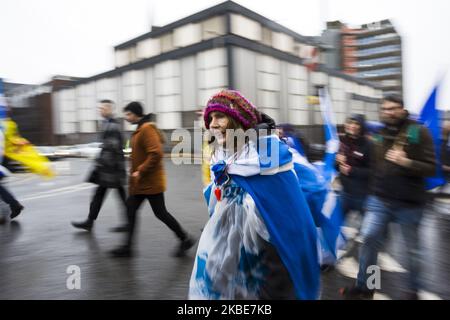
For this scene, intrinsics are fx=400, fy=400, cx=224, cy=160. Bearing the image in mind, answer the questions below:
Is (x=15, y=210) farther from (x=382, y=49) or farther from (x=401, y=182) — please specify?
(x=382, y=49)

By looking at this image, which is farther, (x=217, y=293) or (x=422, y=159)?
(x=422, y=159)

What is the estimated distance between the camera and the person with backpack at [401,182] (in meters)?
3.32

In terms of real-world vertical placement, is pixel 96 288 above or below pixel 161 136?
below

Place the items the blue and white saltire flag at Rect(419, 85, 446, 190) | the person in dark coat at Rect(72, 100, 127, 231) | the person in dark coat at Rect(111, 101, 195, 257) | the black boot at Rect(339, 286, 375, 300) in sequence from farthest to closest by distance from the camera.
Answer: the person in dark coat at Rect(72, 100, 127, 231) < the person in dark coat at Rect(111, 101, 195, 257) < the blue and white saltire flag at Rect(419, 85, 446, 190) < the black boot at Rect(339, 286, 375, 300)

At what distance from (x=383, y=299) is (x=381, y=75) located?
108 m

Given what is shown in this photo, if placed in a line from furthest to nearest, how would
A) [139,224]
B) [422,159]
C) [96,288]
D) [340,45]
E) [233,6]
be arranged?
[340,45] → [233,6] → [139,224] → [96,288] → [422,159]

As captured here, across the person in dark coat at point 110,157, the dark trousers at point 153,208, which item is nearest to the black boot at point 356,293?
the dark trousers at point 153,208

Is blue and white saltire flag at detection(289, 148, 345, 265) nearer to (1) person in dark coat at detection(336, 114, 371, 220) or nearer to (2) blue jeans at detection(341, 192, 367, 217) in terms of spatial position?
(1) person in dark coat at detection(336, 114, 371, 220)

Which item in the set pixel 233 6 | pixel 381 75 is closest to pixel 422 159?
pixel 233 6

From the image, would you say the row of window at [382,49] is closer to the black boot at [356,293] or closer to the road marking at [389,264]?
the road marking at [389,264]

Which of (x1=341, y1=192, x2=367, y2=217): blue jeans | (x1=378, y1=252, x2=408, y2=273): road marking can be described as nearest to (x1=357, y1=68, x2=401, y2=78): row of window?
(x1=341, y1=192, x2=367, y2=217): blue jeans

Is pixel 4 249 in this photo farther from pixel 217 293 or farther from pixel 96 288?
pixel 217 293

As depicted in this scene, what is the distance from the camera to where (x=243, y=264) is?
222 cm

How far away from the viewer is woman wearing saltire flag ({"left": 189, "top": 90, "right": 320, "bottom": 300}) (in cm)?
215
